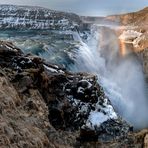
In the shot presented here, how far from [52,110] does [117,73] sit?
22654 millimetres

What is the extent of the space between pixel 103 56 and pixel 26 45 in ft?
39.0

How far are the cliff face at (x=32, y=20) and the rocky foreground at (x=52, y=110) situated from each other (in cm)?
3275

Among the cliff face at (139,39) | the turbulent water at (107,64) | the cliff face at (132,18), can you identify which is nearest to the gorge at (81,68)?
the turbulent water at (107,64)

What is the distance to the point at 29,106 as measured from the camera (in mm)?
11352

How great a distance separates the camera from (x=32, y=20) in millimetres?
50656

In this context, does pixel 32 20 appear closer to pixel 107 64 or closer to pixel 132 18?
pixel 107 64

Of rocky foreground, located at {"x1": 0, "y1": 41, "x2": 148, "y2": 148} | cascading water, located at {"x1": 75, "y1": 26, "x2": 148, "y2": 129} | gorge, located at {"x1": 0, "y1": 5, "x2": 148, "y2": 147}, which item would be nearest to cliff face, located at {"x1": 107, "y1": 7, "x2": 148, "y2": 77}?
gorge, located at {"x1": 0, "y1": 5, "x2": 148, "y2": 147}

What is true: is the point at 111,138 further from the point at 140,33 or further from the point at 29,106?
the point at 140,33

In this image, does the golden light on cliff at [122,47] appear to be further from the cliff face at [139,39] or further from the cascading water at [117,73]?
the cascading water at [117,73]

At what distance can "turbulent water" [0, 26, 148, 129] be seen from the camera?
25516 millimetres

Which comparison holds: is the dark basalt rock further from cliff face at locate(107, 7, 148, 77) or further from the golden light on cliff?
the golden light on cliff

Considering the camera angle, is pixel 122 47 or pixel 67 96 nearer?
pixel 67 96

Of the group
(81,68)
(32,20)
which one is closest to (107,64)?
(81,68)

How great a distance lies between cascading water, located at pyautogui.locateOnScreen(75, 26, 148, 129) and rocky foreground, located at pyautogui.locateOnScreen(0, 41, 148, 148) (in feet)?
23.8
